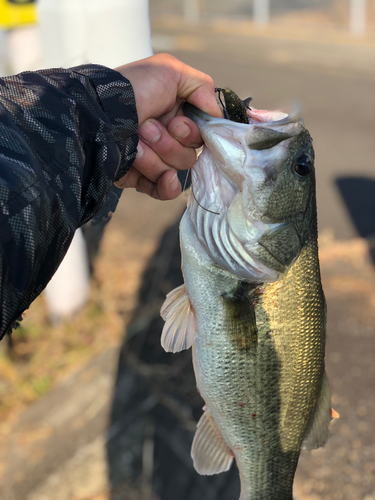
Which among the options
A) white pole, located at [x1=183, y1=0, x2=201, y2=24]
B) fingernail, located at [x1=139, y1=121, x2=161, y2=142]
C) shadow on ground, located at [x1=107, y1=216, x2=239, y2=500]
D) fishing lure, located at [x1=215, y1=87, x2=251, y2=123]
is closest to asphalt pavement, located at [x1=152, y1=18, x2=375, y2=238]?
fishing lure, located at [x1=215, y1=87, x2=251, y2=123]

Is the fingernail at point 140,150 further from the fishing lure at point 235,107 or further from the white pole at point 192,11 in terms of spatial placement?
the white pole at point 192,11

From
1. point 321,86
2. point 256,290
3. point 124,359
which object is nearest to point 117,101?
point 256,290

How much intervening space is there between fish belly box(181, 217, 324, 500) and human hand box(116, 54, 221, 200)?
10.3 inches

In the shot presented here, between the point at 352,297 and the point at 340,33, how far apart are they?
12173 millimetres

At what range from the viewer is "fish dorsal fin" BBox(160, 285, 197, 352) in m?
1.64

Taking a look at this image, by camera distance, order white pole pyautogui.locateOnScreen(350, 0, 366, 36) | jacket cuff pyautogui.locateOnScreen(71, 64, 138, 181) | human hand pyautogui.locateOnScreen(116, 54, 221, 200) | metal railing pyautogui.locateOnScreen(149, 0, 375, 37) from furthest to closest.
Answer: metal railing pyautogui.locateOnScreen(149, 0, 375, 37)
white pole pyautogui.locateOnScreen(350, 0, 366, 36)
human hand pyautogui.locateOnScreen(116, 54, 221, 200)
jacket cuff pyautogui.locateOnScreen(71, 64, 138, 181)

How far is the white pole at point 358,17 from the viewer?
13359 mm

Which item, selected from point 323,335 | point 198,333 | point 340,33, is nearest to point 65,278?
point 198,333

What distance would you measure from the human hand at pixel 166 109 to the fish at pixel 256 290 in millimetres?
70

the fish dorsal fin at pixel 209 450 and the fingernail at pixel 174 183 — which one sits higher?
the fingernail at pixel 174 183

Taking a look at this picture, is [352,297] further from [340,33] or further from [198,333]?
[340,33]

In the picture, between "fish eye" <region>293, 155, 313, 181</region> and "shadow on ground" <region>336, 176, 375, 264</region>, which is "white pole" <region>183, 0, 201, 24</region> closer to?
"shadow on ground" <region>336, 176, 375, 264</region>

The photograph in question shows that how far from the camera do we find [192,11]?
1844 cm

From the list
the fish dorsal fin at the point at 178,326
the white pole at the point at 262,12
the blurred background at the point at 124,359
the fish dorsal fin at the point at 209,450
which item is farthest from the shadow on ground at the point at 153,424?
the white pole at the point at 262,12
